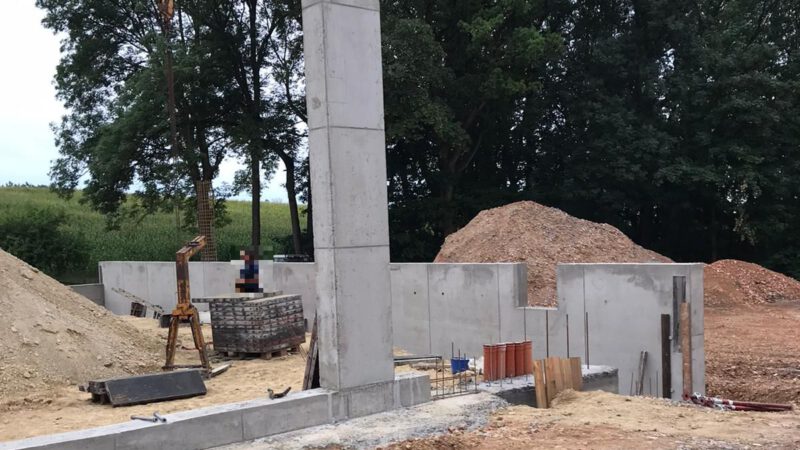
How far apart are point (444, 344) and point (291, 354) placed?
3.19 metres

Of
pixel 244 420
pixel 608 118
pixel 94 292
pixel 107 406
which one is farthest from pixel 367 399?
pixel 608 118

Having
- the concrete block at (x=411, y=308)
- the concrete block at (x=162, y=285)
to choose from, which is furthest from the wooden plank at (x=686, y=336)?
the concrete block at (x=162, y=285)

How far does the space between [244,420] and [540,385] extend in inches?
156

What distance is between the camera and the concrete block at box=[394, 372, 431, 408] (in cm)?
811

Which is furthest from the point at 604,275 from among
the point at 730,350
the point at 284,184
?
the point at 284,184

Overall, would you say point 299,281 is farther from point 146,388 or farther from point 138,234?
point 138,234

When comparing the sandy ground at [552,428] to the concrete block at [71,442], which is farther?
the sandy ground at [552,428]

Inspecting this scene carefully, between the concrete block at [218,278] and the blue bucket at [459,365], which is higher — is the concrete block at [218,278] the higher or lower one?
the higher one

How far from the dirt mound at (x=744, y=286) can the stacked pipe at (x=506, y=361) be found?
10.2m

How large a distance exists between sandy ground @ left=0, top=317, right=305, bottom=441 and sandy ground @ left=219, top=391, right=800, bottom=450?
10.4 feet

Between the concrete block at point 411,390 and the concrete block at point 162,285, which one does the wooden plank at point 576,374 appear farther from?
the concrete block at point 162,285

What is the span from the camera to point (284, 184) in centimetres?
3191

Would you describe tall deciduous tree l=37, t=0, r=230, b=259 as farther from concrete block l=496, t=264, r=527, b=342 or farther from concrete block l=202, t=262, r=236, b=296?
concrete block l=496, t=264, r=527, b=342

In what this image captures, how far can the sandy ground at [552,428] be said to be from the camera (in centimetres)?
670
